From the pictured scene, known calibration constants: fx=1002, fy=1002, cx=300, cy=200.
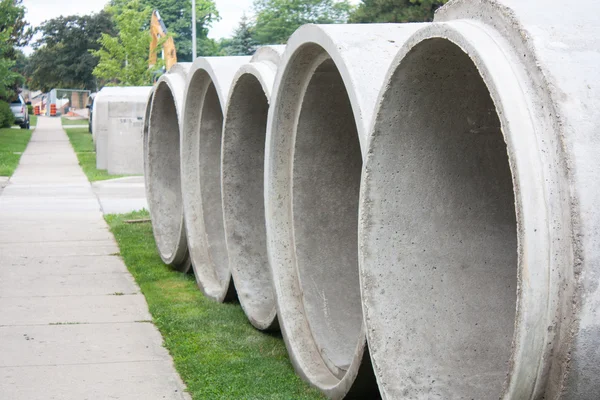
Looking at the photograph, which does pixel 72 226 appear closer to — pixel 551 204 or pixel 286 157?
pixel 286 157

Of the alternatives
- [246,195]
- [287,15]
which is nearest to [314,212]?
[246,195]

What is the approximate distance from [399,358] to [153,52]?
34.0 meters

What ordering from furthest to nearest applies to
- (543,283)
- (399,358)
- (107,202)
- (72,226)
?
(107,202), (72,226), (399,358), (543,283)

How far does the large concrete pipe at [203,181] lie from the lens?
7.89 meters

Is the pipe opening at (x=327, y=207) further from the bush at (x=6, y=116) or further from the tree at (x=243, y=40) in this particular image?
the tree at (x=243, y=40)

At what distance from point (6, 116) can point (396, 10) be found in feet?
65.9

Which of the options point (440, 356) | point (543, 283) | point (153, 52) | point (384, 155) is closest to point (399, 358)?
point (440, 356)

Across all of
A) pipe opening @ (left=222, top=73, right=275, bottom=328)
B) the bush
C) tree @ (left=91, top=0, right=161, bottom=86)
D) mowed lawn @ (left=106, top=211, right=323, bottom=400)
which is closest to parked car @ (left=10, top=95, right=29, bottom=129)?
the bush

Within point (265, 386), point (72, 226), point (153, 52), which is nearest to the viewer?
point (265, 386)

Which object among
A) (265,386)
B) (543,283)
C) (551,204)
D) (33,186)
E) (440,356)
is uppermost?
(551,204)

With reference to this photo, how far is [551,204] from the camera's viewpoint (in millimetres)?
2709

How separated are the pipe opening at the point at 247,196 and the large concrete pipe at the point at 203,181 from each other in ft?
3.48

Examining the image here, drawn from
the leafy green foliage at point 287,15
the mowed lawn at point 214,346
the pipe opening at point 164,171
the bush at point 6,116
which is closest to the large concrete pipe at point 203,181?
the mowed lawn at point 214,346

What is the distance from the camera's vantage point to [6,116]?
151 feet
